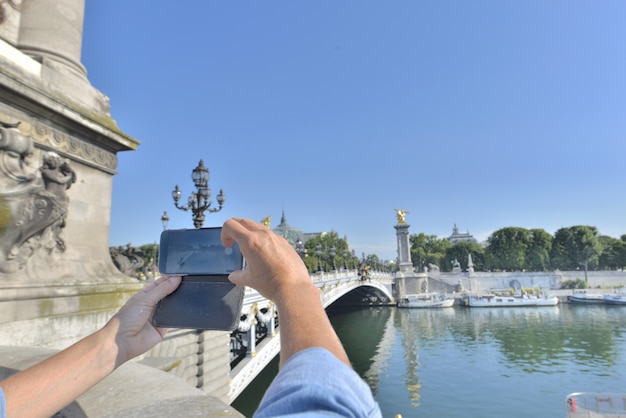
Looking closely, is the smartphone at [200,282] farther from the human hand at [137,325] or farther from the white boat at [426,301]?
the white boat at [426,301]

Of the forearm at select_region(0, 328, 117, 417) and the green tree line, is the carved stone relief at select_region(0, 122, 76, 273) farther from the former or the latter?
the green tree line

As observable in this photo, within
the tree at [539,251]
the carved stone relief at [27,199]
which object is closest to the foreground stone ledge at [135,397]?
the carved stone relief at [27,199]

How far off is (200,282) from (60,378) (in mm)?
615

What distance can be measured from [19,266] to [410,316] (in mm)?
43197

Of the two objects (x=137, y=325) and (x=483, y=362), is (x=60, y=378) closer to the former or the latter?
(x=137, y=325)

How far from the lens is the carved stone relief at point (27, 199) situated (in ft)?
12.7

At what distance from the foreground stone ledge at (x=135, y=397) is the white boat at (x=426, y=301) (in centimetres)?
5042

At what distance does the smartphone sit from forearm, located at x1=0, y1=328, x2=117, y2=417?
243 millimetres

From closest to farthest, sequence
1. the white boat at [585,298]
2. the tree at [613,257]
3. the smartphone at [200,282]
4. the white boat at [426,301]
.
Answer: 1. the smartphone at [200,282]
2. the white boat at [426,301]
3. the white boat at [585,298]
4. the tree at [613,257]

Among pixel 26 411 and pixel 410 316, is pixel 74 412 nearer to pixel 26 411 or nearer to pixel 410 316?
pixel 26 411

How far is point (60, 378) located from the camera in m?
1.30

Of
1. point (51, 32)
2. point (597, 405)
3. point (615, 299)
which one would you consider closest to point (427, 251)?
point (615, 299)

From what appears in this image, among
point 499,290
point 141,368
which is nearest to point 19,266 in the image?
point 141,368

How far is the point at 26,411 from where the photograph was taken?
121cm
